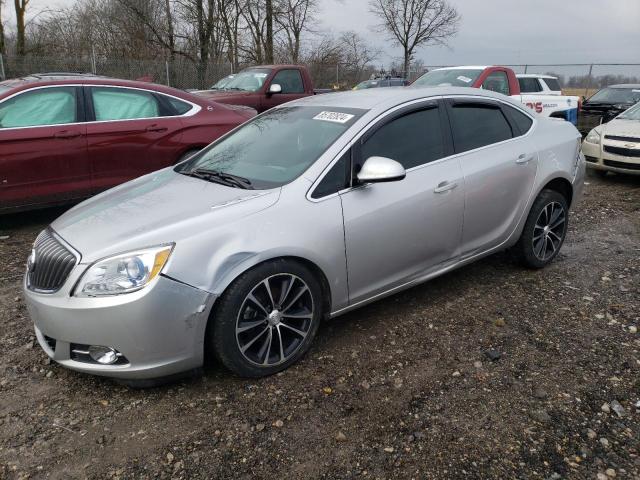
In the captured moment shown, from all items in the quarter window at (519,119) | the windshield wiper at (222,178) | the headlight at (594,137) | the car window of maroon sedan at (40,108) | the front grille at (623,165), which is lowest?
the front grille at (623,165)

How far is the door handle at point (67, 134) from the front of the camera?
17.5 ft

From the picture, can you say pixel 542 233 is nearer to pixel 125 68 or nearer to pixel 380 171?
pixel 380 171

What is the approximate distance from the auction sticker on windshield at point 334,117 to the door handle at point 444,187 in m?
0.75

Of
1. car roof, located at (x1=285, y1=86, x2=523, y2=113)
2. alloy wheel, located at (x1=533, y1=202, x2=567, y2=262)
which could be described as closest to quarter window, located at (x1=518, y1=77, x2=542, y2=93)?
alloy wheel, located at (x1=533, y1=202, x2=567, y2=262)

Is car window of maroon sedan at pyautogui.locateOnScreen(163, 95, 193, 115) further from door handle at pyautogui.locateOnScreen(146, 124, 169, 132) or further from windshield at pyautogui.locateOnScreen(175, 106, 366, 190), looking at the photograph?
windshield at pyautogui.locateOnScreen(175, 106, 366, 190)

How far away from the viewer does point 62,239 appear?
2832 millimetres

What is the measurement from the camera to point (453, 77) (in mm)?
9789

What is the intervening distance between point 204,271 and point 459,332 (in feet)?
5.95

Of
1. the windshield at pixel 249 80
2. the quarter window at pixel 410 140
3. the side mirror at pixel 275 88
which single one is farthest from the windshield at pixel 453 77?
the quarter window at pixel 410 140

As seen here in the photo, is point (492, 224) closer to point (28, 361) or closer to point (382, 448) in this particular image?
point (382, 448)

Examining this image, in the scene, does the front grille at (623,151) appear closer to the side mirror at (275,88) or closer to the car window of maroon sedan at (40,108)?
the side mirror at (275,88)

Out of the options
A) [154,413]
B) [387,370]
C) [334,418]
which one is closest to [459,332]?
[387,370]

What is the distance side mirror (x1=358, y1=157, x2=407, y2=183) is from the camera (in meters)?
3.00

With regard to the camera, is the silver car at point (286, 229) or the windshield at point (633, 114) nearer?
the silver car at point (286, 229)
